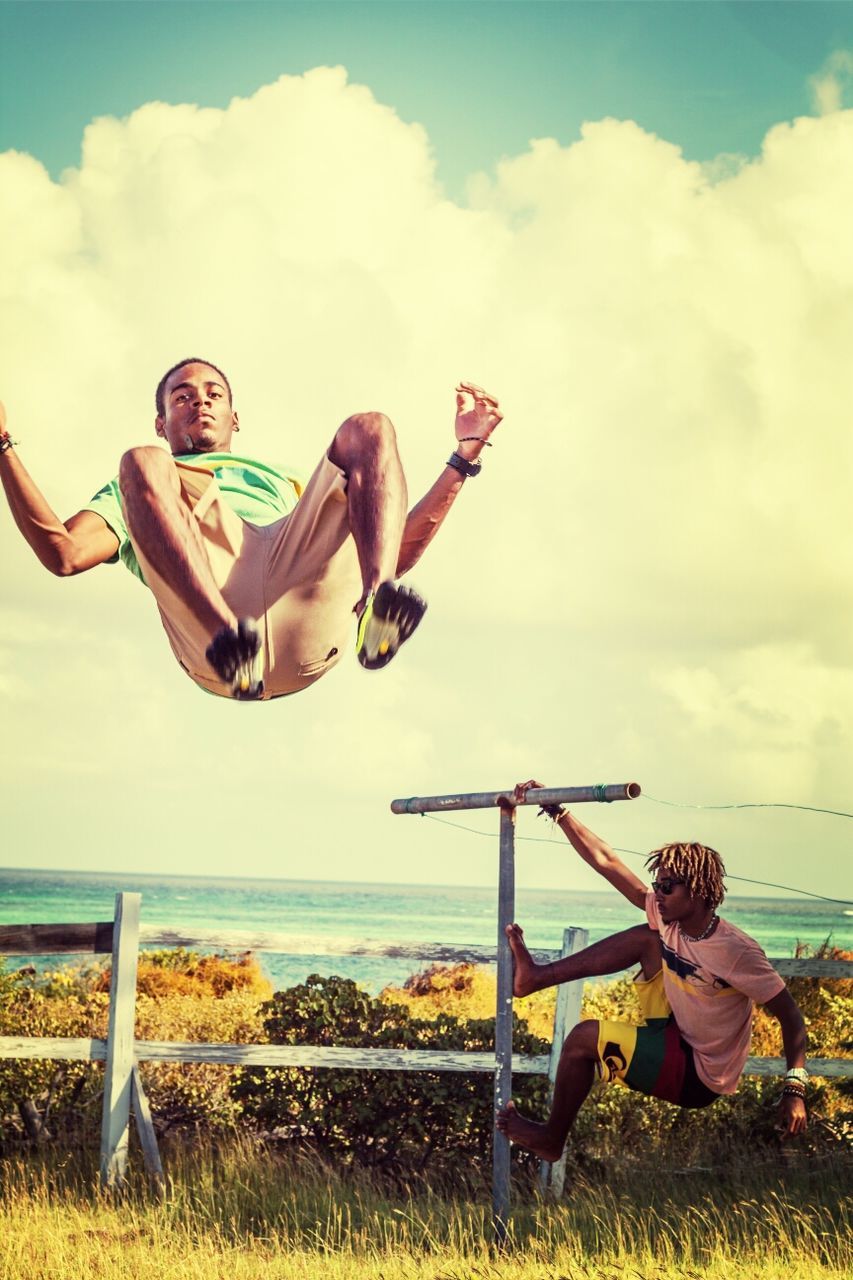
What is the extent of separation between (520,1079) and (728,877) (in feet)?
9.58

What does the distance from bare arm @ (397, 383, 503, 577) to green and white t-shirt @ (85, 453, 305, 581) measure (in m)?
0.35

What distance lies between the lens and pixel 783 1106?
4020mm

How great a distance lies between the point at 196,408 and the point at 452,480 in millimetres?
715

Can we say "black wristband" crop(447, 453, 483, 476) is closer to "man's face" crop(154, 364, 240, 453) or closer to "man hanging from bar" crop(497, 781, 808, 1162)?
"man's face" crop(154, 364, 240, 453)

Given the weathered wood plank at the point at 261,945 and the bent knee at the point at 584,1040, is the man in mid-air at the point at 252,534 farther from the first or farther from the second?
the weathered wood plank at the point at 261,945

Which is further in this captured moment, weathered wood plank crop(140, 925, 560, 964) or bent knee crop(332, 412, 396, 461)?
weathered wood plank crop(140, 925, 560, 964)

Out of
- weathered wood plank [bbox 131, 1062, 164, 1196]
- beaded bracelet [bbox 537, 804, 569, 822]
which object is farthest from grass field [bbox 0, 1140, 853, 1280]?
beaded bracelet [bbox 537, 804, 569, 822]

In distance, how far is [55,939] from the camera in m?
6.46

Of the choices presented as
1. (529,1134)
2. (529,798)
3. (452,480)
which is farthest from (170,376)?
(529,1134)

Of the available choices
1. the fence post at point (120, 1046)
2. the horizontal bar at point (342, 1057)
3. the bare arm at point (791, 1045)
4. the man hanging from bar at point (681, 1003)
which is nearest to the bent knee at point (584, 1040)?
the man hanging from bar at point (681, 1003)

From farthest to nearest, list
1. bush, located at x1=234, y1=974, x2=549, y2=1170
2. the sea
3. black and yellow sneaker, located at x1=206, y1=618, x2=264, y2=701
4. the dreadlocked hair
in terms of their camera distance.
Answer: the sea → bush, located at x1=234, y1=974, x2=549, y2=1170 → the dreadlocked hair → black and yellow sneaker, located at x1=206, y1=618, x2=264, y2=701

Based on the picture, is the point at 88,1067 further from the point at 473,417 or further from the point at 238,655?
the point at 238,655

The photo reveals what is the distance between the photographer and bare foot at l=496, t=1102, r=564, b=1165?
14.0 feet

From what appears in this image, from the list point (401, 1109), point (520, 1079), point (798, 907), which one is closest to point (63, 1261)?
point (401, 1109)
